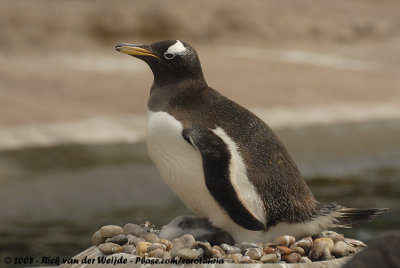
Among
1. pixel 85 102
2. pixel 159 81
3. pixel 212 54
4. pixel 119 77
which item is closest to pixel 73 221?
pixel 159 81

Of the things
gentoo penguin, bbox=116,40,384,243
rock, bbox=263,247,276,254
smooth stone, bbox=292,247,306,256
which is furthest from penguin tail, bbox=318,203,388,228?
rock, bbox=263,247,276,254

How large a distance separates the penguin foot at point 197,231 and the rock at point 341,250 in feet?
1.45

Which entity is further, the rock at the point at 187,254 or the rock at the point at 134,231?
the rock at the point at 134,231

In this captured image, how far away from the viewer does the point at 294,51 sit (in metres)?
19.2

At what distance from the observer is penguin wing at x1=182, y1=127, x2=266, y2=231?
10.1ft

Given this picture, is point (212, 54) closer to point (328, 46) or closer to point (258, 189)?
point (328, 46)

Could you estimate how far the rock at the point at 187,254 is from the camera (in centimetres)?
298

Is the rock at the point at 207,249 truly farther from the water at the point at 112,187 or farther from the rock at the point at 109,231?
the water at the point at 112,187

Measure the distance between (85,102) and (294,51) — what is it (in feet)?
26.1

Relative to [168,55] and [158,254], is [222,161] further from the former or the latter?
[168,55]

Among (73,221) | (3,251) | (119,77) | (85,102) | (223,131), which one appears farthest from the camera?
(119,77)

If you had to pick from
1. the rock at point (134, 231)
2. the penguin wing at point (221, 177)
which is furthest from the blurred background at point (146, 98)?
the penguin wing at point (221, 177)

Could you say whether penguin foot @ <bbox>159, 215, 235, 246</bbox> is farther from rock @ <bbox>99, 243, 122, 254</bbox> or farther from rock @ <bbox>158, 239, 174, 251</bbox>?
rock @ <bbox>99, 243, 122, 254</bbox>

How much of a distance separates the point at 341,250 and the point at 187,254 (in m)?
0.69
